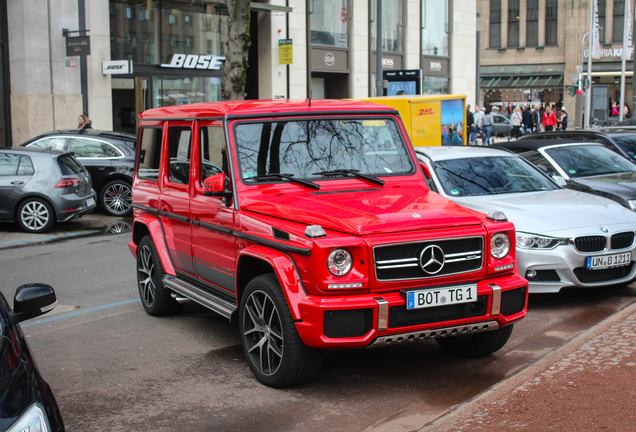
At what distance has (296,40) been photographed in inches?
1134

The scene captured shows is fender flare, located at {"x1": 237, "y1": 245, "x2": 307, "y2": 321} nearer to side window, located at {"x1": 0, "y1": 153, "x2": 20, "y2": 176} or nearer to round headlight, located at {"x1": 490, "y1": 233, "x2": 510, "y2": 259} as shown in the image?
round headlight, located at {"x1": 490, "y1": 233, "x2": 510, "y2": 259}

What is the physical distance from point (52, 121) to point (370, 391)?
1915 centimetres

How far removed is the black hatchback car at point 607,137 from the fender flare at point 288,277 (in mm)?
9063

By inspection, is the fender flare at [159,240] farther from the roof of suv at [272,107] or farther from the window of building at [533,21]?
the window of building at [533,21]

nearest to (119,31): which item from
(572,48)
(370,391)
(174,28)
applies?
(174,28)

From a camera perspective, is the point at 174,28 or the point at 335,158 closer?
the point at 335,158

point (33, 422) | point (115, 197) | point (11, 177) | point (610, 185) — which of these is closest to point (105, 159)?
point (115, 197)

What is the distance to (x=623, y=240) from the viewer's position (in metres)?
7.36

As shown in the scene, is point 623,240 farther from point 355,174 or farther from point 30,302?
point 30,302

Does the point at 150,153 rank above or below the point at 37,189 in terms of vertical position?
above

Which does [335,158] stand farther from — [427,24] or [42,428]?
[427,24]

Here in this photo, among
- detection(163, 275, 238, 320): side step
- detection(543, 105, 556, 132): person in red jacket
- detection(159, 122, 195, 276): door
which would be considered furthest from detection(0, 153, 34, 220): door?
detection(543, 105, 556, 132): person in red jacket

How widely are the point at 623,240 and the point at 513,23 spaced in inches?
2452

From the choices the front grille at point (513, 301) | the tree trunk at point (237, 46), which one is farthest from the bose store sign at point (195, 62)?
the front grille at point (513, 301)
